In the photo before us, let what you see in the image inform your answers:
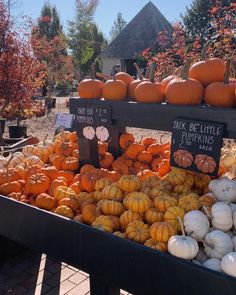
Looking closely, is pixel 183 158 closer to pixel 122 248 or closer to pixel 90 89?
pixel 122 248

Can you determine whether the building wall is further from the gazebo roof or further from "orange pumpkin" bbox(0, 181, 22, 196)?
"orange pumpkin" bbox(0, 181, 22, 196)

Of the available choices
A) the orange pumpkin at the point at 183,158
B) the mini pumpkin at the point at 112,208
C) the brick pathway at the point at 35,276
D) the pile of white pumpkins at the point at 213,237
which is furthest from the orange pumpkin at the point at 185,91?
the brick pathway at the point at 35,276

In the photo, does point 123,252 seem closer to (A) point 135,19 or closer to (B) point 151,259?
(B) point 151,259

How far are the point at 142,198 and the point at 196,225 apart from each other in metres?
0.45

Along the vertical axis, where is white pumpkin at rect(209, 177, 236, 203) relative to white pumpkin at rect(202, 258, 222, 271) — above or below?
above

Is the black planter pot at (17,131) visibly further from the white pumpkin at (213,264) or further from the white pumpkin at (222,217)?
the white pumpkin at (213,264)

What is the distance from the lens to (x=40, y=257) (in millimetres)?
3469

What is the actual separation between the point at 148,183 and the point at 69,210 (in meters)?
0.65

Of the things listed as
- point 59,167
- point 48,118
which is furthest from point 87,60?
point 59,167

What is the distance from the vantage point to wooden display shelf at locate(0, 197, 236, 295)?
1.78 meters

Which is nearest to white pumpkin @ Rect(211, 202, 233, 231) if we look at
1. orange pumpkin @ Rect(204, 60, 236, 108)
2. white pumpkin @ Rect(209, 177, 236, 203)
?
white pumpkin @ Rect(209, 177, 236, 203)

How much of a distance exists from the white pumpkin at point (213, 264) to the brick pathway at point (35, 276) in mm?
1280

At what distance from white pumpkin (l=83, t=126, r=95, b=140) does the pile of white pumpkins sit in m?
1.13

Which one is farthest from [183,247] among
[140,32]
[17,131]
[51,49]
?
[140,32]
